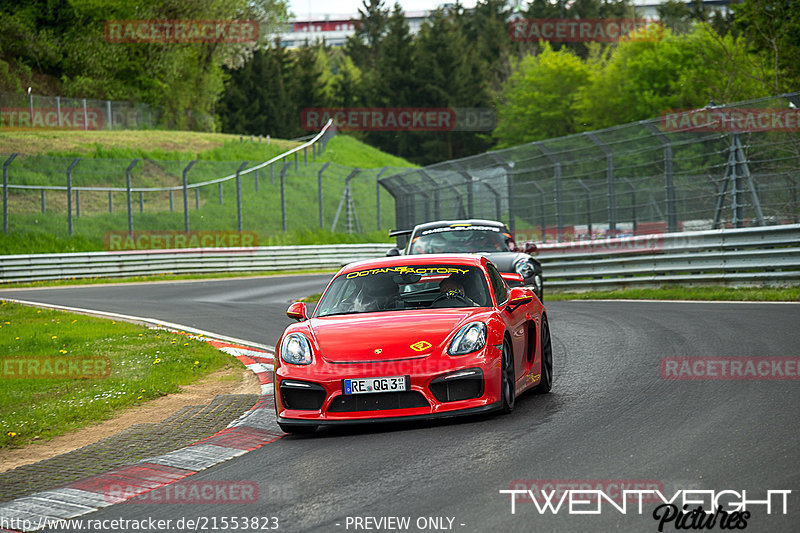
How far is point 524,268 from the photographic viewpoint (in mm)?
15102

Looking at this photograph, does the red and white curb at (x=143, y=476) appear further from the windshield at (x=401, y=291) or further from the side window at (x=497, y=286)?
the side window at (x=497, y=286)

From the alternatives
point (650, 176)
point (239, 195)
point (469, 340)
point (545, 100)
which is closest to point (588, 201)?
point (650, 176)

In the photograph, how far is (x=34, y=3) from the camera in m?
57.4

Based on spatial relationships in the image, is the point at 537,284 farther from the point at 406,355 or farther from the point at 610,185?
the point at 406,355

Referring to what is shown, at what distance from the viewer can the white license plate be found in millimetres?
6965

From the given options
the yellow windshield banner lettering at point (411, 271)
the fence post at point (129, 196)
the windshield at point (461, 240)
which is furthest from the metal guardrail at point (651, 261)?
the yellow windshield banner lettering at point (411, 271)

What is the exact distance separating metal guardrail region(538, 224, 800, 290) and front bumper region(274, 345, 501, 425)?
10.3 metres

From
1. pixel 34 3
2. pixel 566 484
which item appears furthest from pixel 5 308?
pixel 34 3

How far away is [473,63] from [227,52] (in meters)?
34.0

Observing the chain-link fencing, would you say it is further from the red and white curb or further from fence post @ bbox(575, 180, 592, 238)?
the red and white curb

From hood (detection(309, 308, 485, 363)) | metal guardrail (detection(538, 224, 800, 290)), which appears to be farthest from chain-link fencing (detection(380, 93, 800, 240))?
hood (detection(309, 308, 485, 363))

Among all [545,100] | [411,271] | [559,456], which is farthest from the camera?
[545,100]

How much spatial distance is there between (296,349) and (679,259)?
12306 mm

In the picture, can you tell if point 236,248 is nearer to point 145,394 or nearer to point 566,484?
point 145,394
